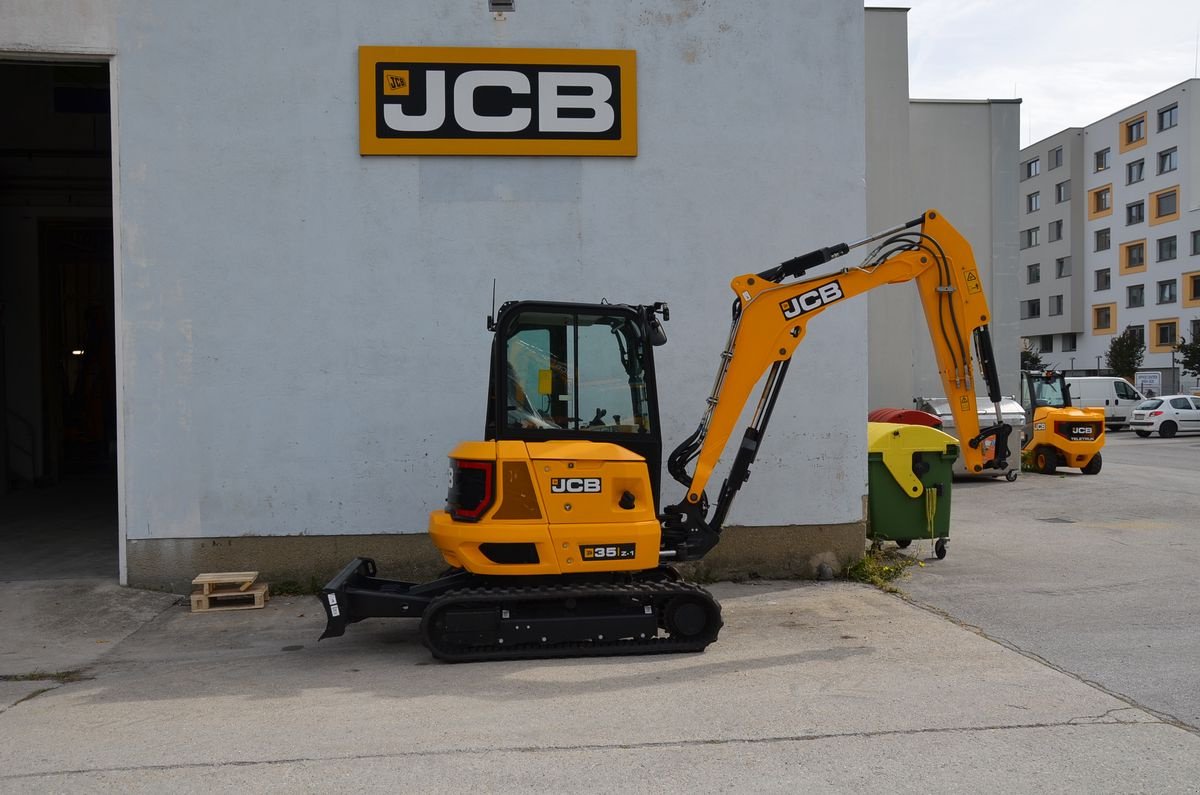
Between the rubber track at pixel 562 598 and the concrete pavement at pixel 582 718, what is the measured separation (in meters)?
0.12

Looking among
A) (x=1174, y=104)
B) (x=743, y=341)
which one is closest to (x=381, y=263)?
(x=743, y=341)

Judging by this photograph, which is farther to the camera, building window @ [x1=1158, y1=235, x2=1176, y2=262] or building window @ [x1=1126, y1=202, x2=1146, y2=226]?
building window @ [x1=1126, y1=202, x2=1146, y2=226]

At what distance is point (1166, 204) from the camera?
188 ft

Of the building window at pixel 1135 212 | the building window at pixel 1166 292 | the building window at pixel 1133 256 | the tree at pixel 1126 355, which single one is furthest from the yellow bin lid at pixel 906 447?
the building window at pixel 1135 212

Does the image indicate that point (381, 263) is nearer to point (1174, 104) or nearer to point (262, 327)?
point (262, 327)

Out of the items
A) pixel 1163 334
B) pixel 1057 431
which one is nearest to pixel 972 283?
pixel 1057 431

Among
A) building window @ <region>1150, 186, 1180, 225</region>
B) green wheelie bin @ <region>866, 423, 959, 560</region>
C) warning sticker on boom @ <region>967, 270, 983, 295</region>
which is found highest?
building window @ <region>1150, 186, 1180, 225</region>

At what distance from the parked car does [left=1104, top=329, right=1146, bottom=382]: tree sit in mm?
18928

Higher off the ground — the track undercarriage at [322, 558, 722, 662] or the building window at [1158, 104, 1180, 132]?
the building window at [1158, 104, 1180, 132]

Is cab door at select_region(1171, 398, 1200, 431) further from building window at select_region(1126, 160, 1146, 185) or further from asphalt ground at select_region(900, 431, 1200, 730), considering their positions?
building window at select_region(1126, 160, 1146, 185)

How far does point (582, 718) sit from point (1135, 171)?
2557 inches

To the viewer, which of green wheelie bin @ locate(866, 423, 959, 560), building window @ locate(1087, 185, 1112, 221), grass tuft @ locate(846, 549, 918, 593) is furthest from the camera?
building window @ locate(1087, 185, 1112, 221)

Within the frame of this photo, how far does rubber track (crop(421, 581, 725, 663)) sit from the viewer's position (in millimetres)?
7215

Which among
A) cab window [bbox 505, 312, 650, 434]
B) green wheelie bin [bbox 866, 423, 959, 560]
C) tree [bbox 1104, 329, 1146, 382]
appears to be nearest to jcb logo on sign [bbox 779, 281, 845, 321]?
cab window [bbox 505, 312, 650, 434]
